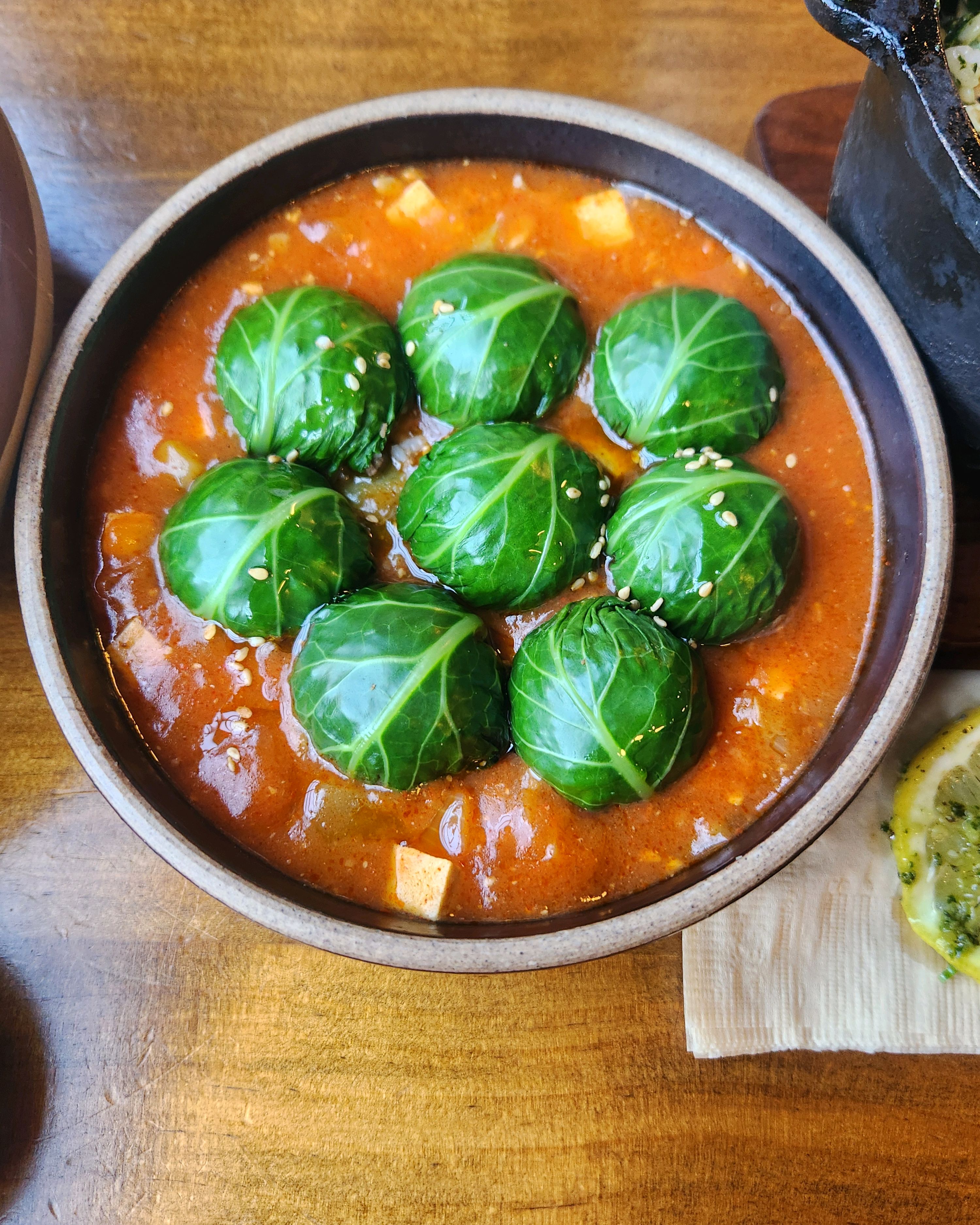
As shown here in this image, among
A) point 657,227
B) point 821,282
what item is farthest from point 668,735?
point 657,227

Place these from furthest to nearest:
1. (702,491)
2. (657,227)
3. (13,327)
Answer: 1. (657,227)
2. (702,491)
3. (13,327)

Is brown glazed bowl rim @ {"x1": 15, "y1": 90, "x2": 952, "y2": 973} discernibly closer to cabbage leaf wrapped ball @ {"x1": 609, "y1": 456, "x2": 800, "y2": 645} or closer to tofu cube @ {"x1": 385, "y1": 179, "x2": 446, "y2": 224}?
tofu cube @ {"x1": 385, "y1": 179, "x2": 446, "y2": 224}

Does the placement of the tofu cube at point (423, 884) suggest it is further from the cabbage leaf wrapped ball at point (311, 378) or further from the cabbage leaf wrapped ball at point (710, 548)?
the cabbage leaf wrapped ball at point (311, 378)

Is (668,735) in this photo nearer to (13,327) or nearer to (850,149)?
(850,149)

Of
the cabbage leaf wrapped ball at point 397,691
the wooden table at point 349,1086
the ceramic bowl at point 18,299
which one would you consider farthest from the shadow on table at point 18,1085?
the ceramic bowl at point 18,299

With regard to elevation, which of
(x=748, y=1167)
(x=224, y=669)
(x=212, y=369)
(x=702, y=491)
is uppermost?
(x=702, y=491)
